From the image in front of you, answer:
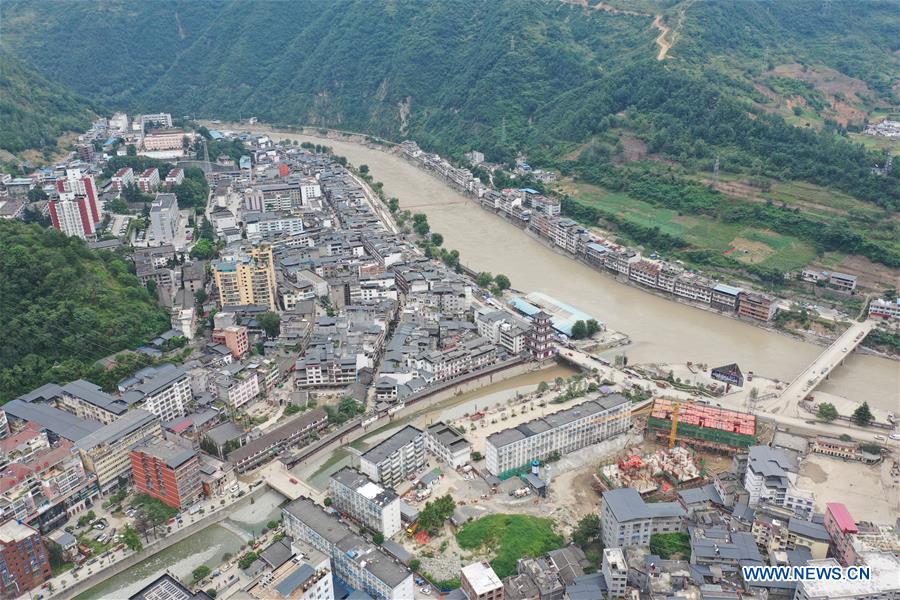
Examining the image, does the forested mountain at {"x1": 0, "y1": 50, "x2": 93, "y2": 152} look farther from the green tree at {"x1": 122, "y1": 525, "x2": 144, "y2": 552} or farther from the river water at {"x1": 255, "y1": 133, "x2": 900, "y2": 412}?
the green tree at {"x1": 122, "y1": 525, "x2": 144, "y2": 552}

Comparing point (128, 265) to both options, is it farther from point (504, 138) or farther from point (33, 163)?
point (504, 138)

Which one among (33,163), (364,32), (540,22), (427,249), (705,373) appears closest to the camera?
(705,373)

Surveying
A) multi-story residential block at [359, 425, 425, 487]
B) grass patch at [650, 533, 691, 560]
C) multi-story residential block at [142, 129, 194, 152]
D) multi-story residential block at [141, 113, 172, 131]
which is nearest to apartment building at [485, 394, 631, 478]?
multi-story residential block at [359, 425, 425, 487]

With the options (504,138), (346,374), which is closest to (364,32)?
(504,138)

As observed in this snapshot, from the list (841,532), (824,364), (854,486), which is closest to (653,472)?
(841,532)

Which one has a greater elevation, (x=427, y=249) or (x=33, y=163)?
(x=33, y=163)

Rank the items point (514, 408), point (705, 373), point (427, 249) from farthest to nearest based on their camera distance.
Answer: point (427, 249), point (705, 373), point (514, 408)
